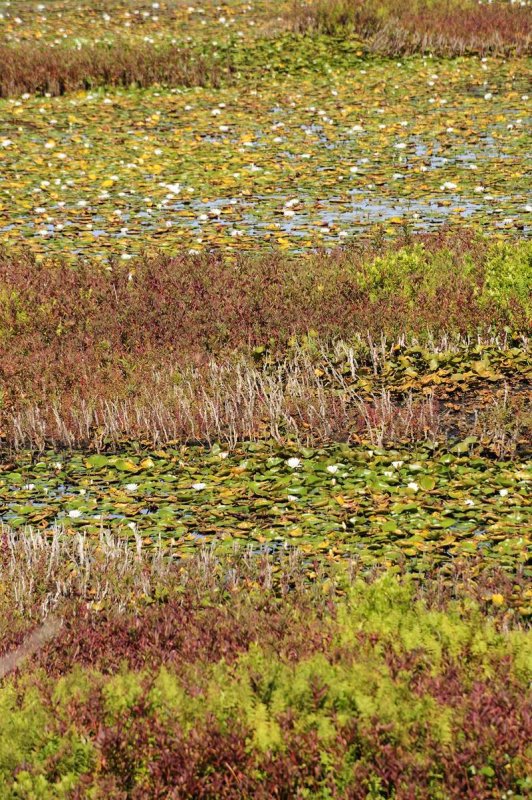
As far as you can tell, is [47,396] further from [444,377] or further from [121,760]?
[121,760]

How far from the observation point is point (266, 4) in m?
29.8

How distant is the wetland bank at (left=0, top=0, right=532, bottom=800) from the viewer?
14.3 ft

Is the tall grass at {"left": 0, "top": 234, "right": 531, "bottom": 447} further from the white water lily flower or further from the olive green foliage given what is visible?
the olive green foliage

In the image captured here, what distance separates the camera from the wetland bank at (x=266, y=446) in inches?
171

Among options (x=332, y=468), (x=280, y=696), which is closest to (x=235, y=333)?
(x=332, y=468)

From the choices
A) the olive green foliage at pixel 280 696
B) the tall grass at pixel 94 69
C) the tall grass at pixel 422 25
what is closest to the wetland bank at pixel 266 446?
the olive green foliage at pixel 280 696

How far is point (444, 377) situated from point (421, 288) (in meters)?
1.52

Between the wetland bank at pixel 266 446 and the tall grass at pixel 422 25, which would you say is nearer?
the wetland bank at pixel 266 446

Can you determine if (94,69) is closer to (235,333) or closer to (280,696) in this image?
(235,333)

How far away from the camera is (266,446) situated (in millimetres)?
8805

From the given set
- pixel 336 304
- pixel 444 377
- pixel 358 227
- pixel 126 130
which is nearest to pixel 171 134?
pixel 126 130

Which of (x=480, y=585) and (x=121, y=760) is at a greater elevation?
(x=121, y=760)

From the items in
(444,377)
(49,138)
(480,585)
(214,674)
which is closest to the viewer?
(214,674)

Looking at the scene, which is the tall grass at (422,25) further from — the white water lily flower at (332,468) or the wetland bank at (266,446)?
the white water lily flower at (332,468)
